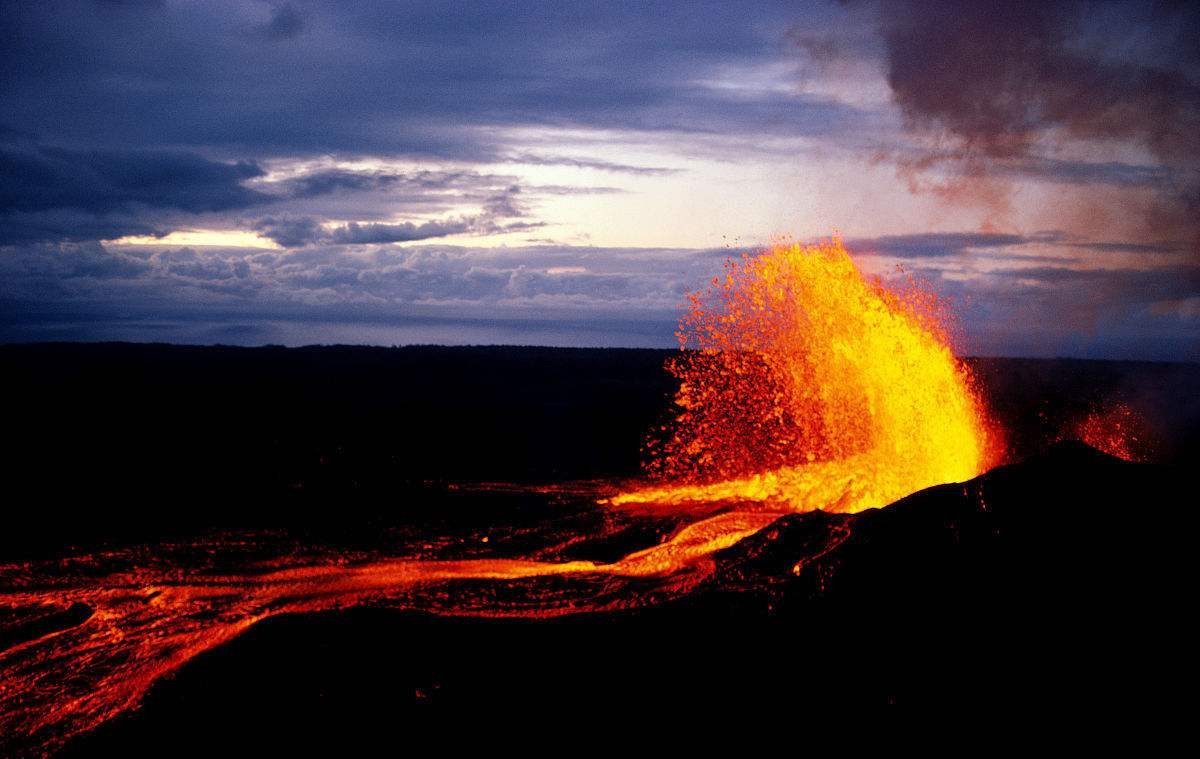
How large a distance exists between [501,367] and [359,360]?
20106 millimetres

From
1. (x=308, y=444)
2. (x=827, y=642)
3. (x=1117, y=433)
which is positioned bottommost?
(x=308, y=444)

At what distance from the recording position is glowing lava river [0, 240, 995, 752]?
30.2 ft

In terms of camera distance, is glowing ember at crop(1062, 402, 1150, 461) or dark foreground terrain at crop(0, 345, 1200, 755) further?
glowing ember at crop(1062, 402, 1150, 461)

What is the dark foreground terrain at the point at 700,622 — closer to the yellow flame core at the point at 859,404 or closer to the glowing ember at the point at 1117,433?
the yellow flame core at the point at 859,404

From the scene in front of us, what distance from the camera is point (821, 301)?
17844 mm

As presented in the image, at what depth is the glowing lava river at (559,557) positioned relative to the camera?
921 centimetres

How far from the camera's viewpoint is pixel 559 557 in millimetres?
13172

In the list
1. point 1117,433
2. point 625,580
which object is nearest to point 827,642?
point 625,580

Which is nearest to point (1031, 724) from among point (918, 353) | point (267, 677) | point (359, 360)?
point (267, 677)

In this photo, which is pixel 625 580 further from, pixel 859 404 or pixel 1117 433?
pixel 1117 433

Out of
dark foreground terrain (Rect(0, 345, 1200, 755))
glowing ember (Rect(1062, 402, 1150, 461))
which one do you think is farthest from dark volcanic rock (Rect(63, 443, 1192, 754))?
glowing ember (Rect(1062, 402, 1150, 461))

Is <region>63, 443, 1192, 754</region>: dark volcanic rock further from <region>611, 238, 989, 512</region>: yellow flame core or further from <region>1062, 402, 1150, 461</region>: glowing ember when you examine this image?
<region>1062, 402, 1150, 461</region>: glowing ember

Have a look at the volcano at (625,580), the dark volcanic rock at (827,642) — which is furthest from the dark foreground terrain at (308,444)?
the dark volcanic rock at (827,642)

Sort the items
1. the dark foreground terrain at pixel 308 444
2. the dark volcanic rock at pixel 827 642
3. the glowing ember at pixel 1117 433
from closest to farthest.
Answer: the dark volcanic rock at pixel 827 642, the dark foreground terrain at pixel 308 444, the glowing ember at pixel 1117 433
